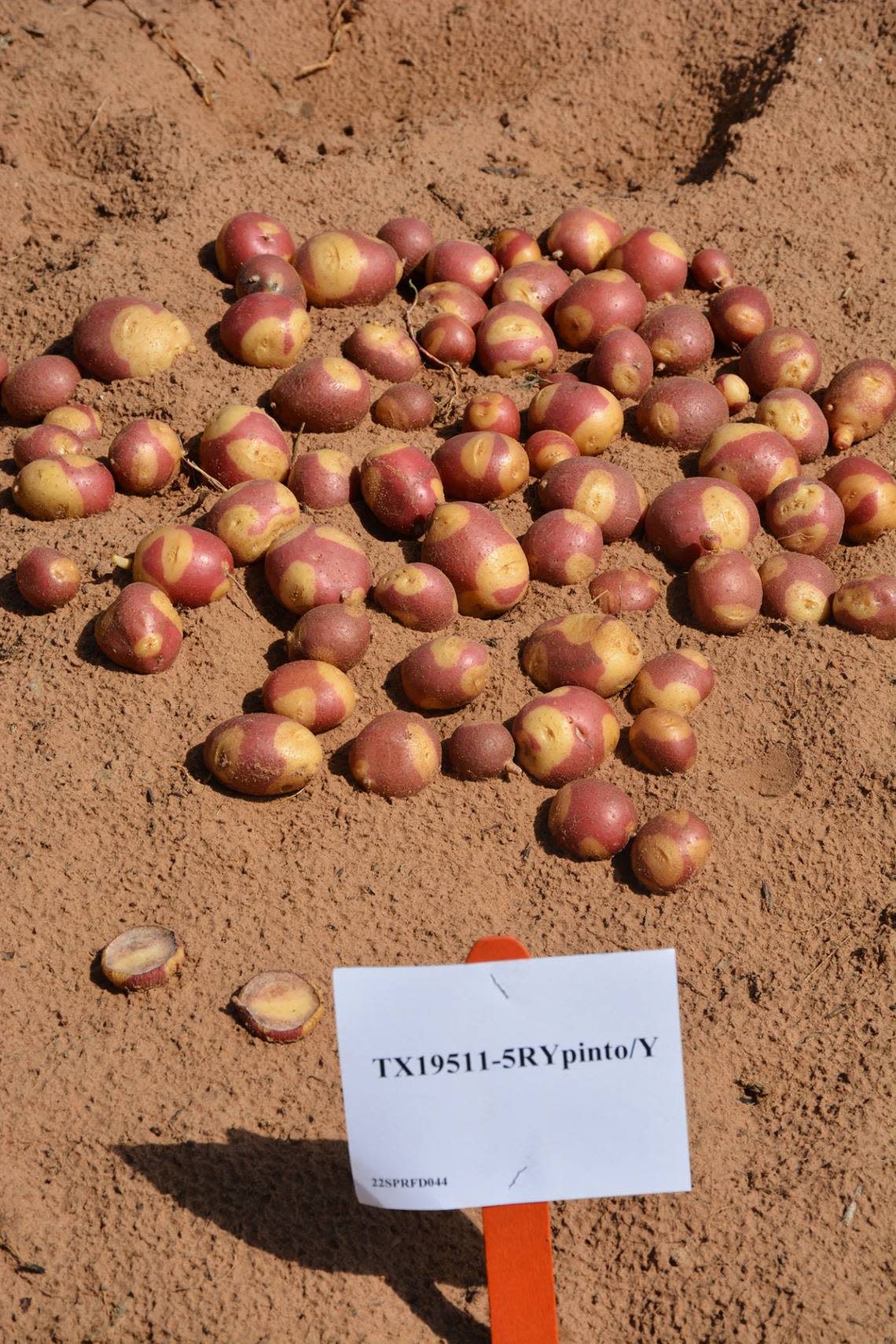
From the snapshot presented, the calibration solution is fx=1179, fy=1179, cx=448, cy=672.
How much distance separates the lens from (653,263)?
5105 millimetres

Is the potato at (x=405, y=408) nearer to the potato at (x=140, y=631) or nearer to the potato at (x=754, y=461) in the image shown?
the potato at (x=754, y=461)

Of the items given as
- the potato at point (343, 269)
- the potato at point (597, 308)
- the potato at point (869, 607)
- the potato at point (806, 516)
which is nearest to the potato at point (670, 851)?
the potato at point (869, 607)

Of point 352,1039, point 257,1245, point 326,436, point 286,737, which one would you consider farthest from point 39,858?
point 326,436

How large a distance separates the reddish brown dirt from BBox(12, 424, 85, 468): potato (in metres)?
0.26

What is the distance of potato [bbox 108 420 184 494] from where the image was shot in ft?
13.5

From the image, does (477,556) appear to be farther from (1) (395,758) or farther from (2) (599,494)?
(1) (395,758)

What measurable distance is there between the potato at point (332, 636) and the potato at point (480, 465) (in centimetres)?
76

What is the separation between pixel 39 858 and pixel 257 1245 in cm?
122

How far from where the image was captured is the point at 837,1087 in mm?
2828

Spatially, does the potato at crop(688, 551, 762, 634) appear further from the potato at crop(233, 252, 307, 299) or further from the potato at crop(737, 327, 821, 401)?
the potato at crop(233, 252, 307, 299)

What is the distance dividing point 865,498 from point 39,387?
122 inches

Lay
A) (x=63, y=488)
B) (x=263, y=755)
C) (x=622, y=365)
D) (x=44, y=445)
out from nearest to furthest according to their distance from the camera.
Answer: (x=263, y=755), (x=63, y=488), (x=44, y=445), (x=622, y=365)

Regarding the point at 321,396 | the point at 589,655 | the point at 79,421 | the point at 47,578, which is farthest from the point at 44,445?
the point at 589,655

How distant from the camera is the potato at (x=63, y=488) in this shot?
405 centimetres
